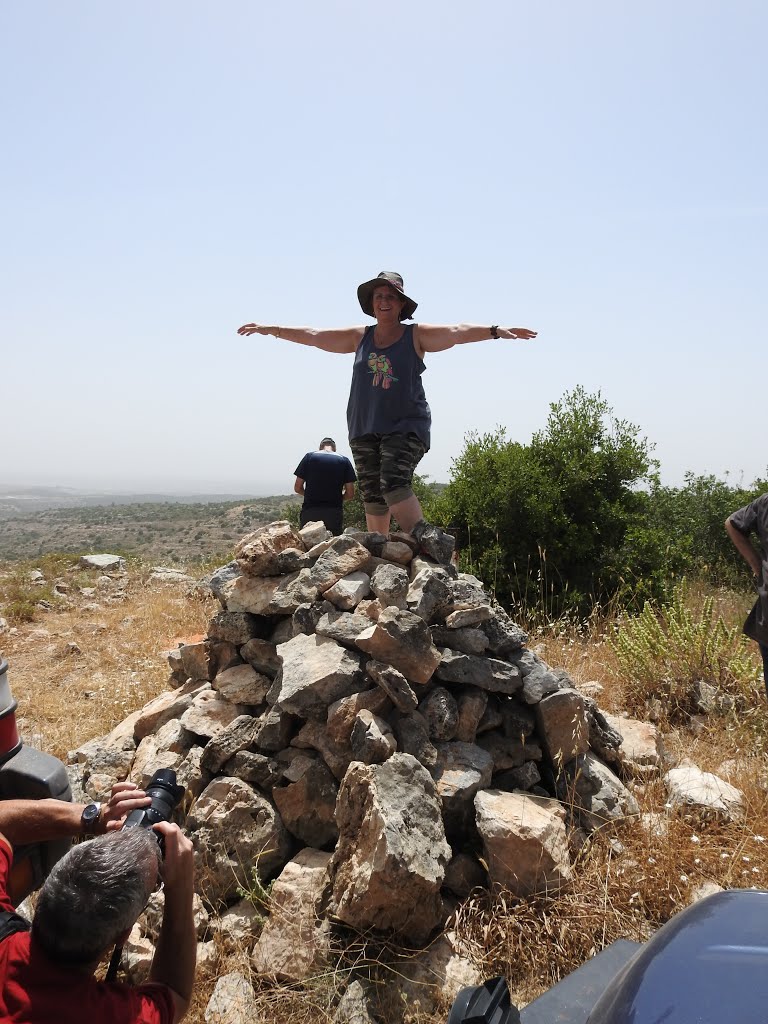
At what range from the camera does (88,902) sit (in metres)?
1.64

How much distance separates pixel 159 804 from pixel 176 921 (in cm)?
35

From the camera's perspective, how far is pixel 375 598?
4000 mm

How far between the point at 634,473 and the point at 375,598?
5096mm

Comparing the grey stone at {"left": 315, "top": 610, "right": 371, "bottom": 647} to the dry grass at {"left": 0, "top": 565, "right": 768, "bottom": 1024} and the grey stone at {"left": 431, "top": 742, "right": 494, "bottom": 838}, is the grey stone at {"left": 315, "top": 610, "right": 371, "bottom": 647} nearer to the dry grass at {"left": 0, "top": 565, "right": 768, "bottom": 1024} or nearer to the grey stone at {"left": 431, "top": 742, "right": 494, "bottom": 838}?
the grey stone at {"left": 431, "top": 742, "right": 494, "bottom": 838}

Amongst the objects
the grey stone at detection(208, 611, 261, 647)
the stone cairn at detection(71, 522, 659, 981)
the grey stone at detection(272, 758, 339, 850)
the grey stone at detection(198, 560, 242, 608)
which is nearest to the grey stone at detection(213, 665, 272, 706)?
the stone cairn at detection(71, 522, 659, 981)

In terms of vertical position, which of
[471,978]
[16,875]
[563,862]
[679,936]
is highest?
[679,936]

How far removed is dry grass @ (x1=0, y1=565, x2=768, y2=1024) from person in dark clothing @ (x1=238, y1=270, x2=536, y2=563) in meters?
1.94

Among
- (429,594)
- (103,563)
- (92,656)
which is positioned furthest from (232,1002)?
(103,563)

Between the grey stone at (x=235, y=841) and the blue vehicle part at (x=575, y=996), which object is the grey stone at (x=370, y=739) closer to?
the grey stone at (x=235, y=841)

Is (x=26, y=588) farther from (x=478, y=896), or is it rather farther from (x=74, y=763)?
(x=478, y=896)

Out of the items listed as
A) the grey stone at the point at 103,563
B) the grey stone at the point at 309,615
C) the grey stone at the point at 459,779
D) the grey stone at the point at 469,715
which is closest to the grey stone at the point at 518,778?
the grey stone at the point at 459,779

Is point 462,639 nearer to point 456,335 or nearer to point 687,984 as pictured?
point 456,335

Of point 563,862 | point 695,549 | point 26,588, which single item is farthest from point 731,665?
point 26,588

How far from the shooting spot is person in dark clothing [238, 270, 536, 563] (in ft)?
14.1
